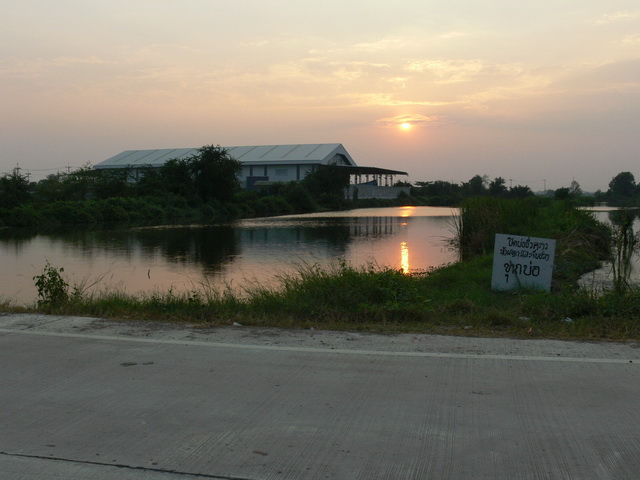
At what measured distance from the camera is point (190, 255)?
25500mm

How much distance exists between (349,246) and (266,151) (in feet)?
272

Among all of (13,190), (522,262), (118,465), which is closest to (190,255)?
(522,262)

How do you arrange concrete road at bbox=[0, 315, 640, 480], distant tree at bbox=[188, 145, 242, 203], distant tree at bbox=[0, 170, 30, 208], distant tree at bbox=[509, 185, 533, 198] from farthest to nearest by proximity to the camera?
distant tree at bbox=[188, 145, 242, 203] → distant tree at bbox=[0, 170, 30, 208] → distant tree at bbox=[509, 185, 533, 198] → concrete road at bbox=[0, 315, 640, 480]

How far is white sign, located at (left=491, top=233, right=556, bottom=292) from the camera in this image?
11727mm

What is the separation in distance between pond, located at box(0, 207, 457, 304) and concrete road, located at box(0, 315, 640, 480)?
267 inches

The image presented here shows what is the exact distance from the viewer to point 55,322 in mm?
8414

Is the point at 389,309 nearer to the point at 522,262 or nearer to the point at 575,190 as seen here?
the point at 522,262

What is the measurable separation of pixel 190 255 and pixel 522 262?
52.8 ft

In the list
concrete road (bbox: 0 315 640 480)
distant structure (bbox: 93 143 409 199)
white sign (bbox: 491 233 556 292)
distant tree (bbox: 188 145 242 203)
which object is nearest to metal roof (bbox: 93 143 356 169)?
distant structure (bbox: 93 143 409 199)

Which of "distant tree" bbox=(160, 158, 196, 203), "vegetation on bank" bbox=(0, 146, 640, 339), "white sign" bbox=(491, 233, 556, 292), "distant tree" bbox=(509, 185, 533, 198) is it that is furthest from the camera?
"distant tree" bbox=(160, 158, 196, 203)

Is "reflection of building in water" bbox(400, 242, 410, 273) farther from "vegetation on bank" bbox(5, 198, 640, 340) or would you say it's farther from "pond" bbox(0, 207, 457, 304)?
"vegetation on bank" bbox(5, 198, 640, 340)

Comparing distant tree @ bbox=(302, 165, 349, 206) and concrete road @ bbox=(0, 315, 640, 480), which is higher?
distant tree @ bbox=(302, 165, 349, 206)

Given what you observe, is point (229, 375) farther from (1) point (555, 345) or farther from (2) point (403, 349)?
(1) point (555, 345)

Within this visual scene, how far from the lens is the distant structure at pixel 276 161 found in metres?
103
